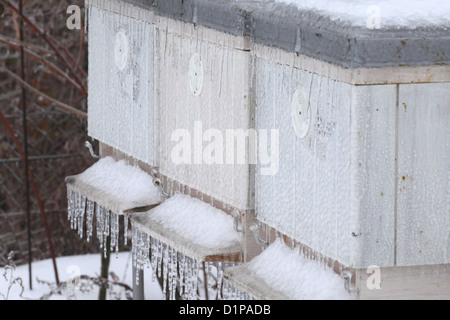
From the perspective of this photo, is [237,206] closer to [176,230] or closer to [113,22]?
[176,230]

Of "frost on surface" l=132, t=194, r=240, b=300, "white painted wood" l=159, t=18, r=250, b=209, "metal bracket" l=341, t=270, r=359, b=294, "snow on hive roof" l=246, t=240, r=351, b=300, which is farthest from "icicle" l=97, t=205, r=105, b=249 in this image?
"metal bracket" l=341, t=270, r=359, b=294

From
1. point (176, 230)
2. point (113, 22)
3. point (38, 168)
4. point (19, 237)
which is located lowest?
point (19, 237)

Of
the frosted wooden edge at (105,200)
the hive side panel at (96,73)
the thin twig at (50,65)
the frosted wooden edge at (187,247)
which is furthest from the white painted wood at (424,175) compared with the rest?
the thin twig at (50,65)

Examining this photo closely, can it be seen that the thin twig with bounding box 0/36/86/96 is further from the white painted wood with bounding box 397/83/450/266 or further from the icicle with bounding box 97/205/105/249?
the white painted wood with bounding box 397/83/450/266

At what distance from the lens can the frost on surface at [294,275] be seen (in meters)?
3.42

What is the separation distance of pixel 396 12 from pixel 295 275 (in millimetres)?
1013

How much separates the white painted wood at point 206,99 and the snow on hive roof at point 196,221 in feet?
0.30

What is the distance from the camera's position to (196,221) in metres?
4.24

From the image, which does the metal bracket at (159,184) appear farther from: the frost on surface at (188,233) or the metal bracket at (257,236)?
the metal bracket at (257,236)

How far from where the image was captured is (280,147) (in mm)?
3672

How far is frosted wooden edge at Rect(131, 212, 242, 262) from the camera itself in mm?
3947

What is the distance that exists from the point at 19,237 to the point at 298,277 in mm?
6257

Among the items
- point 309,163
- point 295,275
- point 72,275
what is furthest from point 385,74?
point 72,275

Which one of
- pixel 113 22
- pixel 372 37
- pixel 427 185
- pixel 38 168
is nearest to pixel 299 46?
pixel 372 37
